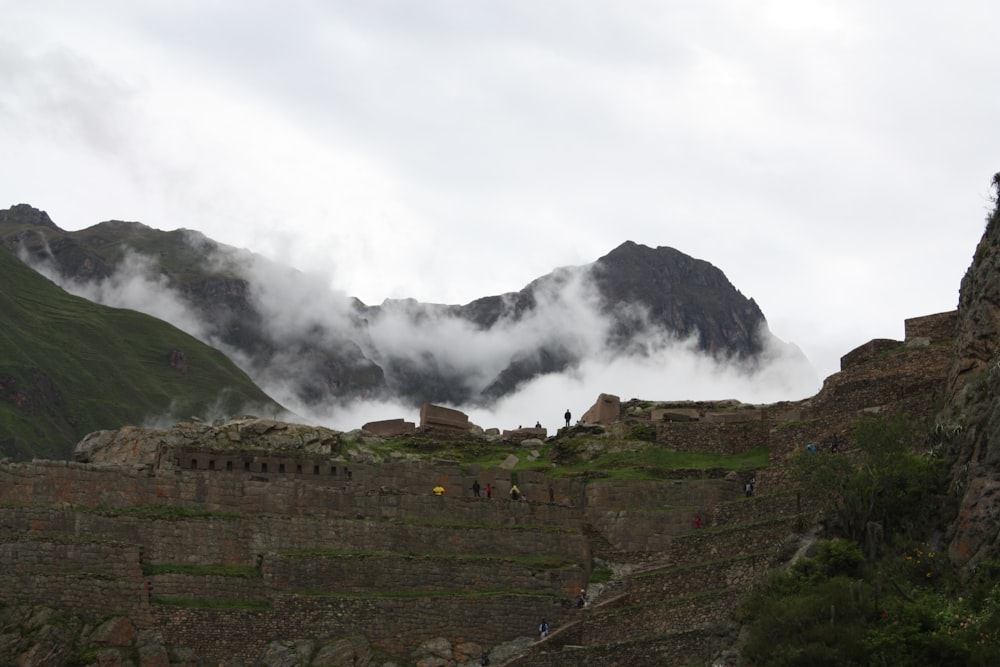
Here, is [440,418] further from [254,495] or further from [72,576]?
[72,576]

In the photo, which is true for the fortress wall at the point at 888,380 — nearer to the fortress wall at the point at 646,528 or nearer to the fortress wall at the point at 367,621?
the fortress wall at the point at 646,528

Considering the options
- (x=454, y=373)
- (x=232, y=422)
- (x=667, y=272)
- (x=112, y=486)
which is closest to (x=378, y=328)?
(x=454, y=373)

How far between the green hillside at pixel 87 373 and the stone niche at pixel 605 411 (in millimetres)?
34242

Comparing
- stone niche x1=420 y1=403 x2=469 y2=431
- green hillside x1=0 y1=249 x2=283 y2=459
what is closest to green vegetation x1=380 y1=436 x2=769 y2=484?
stone niche x1=420 y1=403 x2=469 y2=431

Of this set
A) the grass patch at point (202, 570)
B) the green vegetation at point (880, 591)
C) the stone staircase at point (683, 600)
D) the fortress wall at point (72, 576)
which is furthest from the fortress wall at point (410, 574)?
the green vegetation at point (880, 591)

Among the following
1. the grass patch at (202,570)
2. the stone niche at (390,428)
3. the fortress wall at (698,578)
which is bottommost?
the fortress wall at (698,578)

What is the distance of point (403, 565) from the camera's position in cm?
4928

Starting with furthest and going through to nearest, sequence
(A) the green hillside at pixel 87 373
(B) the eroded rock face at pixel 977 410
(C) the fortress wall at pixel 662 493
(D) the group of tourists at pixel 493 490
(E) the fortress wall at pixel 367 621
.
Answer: (A) the green hillside at pixel 87 373
(D) the group of tourists at pixel 493 490
(C) the fortress wall at pixel 662 493
(E) the fortress wall at pixel 367 621
(B) the eroded rock face at pixel 977 410

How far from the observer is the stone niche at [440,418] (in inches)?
2630

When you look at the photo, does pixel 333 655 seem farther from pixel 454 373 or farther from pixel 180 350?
pixel 454 373

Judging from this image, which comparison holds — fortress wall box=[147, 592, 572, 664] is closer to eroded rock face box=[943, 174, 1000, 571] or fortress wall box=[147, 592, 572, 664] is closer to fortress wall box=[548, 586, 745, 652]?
fortress wall box=[548, 586, 745, 652]

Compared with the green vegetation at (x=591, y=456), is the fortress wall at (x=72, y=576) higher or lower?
lower

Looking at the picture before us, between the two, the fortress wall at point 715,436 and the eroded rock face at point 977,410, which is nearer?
the eroded rock face at point 977,410

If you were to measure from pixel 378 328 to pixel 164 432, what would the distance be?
76.5m
